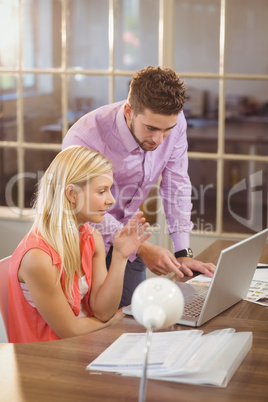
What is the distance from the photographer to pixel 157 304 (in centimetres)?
111

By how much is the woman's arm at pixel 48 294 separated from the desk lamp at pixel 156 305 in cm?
78

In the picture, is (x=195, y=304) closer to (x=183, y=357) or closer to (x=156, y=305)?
(x=183, y=357)

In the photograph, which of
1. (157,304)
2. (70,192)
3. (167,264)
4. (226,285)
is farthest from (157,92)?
(157,304)

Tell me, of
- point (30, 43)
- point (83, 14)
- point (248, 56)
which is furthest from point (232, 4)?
point (30, 43)

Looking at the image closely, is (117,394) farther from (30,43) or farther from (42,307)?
(30,43)

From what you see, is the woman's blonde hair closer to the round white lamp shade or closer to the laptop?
the laptop

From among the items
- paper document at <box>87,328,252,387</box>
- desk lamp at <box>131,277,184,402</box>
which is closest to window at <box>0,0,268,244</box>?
paper document at <box>87,328,252,387</box>

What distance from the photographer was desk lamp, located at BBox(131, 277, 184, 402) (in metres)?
1.10

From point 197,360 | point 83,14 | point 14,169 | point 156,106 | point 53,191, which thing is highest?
point 83,14

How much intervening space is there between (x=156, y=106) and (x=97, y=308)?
75cm

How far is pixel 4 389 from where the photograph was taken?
4.42 ft

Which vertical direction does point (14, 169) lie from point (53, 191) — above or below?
below

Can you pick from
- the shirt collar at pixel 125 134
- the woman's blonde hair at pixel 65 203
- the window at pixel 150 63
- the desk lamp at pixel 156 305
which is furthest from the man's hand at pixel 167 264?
the window at pixel 150 63

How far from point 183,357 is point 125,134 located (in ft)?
4.20
